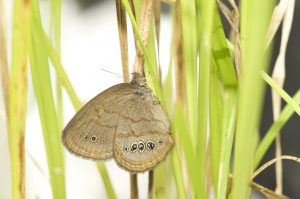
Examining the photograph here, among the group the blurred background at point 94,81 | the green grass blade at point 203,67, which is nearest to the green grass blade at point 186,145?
the green grass blade at point 203,67

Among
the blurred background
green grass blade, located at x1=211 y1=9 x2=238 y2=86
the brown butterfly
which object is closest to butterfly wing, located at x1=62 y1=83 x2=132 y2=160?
the brown butterfly

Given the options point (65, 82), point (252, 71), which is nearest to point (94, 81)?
point (65, 82)

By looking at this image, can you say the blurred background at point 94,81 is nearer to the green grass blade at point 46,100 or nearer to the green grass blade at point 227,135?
the green grass blade at point 46,100

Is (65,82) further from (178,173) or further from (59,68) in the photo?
(178,173)

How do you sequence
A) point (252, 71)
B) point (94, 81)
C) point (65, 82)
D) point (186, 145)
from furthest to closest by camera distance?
point (94, 81) < point (65, 82) < point (186, 145) < point (252, 71)

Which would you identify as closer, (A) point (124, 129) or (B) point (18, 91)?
(B) point (18, 91)

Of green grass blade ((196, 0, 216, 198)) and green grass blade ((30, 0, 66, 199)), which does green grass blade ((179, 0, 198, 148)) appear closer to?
green grass blade ((196, 0, 216, 198))

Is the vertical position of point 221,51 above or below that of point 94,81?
above
